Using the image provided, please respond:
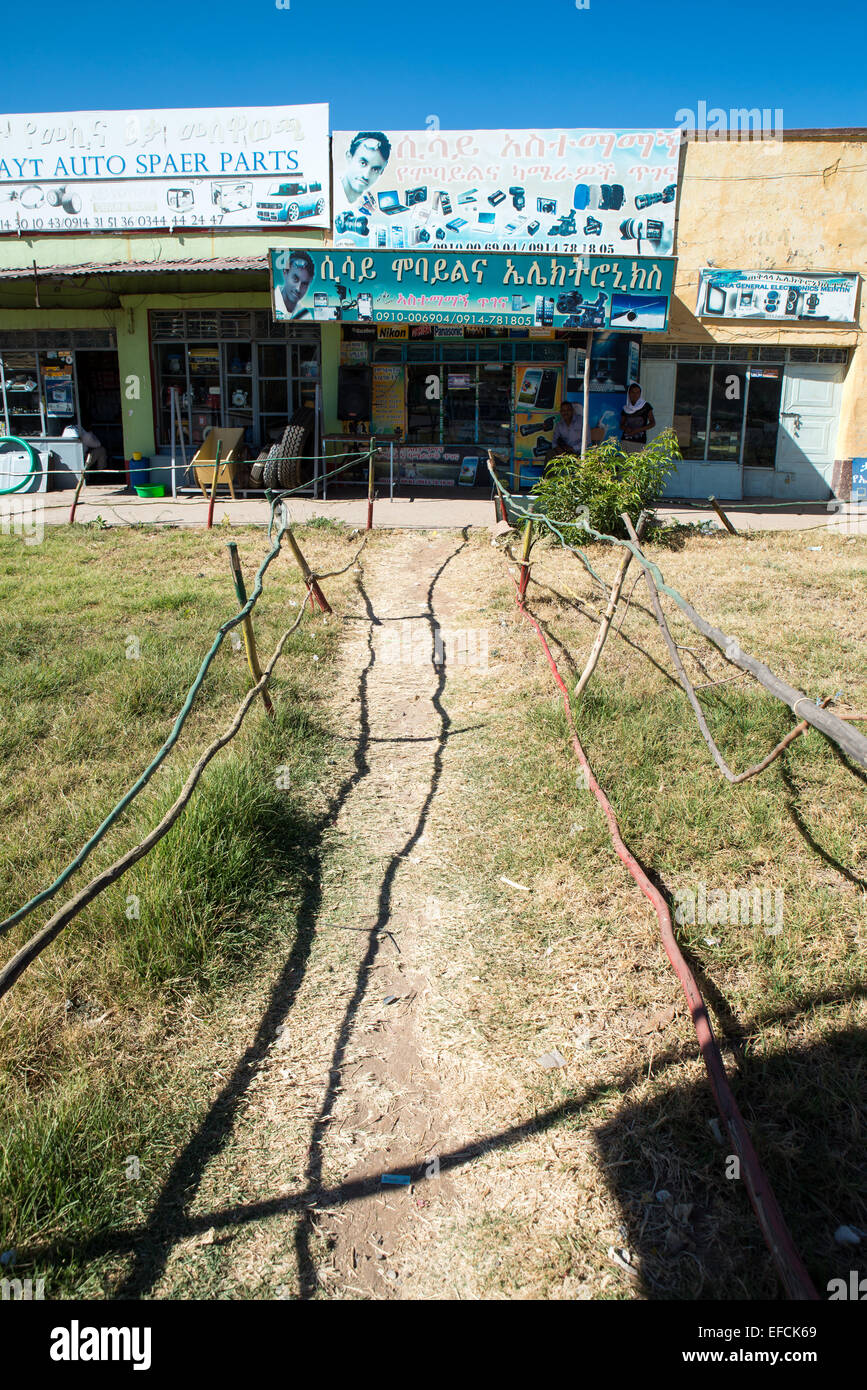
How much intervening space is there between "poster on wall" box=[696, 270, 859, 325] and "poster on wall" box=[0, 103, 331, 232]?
260 inches

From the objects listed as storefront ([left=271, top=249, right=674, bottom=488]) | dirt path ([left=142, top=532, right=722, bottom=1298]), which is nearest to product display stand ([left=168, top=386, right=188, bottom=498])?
storefront ([left=271, top=249, right=674, bottom=488])

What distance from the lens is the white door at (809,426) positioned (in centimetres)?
1631

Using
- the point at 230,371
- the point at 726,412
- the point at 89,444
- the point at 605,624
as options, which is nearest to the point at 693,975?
the point at 605,624

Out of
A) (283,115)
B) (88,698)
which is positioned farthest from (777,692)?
(283,115)

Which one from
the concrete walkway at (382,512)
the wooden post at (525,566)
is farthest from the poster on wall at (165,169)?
the wooden post at (525,566)

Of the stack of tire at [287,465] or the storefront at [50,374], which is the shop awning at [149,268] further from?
the stack of tire at [287,465]

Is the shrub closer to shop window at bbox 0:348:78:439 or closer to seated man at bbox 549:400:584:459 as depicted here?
seated man at bbox 549:400:584:459

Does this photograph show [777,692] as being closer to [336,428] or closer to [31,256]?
[336,428]

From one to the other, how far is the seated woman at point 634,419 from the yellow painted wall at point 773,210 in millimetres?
2329

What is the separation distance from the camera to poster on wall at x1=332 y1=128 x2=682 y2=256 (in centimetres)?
1529

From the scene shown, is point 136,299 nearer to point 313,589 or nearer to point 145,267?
point 145,267

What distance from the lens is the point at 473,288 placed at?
520 inches

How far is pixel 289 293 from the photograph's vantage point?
1337cm

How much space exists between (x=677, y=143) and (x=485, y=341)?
4.31 metres
